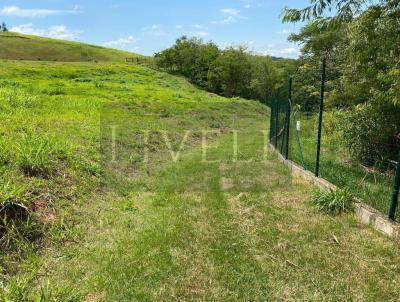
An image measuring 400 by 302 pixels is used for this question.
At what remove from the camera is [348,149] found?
1036 centimetres

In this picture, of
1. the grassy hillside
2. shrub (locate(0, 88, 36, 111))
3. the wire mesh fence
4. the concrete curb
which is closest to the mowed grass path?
the concrete curb

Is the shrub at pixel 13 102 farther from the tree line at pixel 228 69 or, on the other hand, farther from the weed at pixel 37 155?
the tree line at pixel 228 69

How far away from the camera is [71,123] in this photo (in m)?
11.1

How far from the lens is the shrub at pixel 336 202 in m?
6.15

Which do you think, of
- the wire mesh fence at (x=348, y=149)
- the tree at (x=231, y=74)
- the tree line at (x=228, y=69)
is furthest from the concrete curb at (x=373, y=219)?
the tree at (x=231, y=74)

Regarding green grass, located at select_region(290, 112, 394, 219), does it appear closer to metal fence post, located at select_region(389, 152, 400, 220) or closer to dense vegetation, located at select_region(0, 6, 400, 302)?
metal fence post, located at select_region(389, 152, 400, 220)

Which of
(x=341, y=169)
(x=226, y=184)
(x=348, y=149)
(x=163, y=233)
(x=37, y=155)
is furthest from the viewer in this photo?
(x=348, y=149)

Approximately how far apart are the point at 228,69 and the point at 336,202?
43.8 meters

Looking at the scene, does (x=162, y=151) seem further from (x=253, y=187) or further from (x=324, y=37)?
(x=324, y=37)

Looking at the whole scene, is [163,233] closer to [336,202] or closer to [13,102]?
[336,202]

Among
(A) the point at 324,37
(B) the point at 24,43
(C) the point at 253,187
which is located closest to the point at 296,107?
(C) the point at 253,187

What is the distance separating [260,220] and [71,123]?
6.94m

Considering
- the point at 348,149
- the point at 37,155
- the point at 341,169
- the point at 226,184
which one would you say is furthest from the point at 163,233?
the point at 348,149

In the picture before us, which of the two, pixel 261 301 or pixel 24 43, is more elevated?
pixel 24 43
